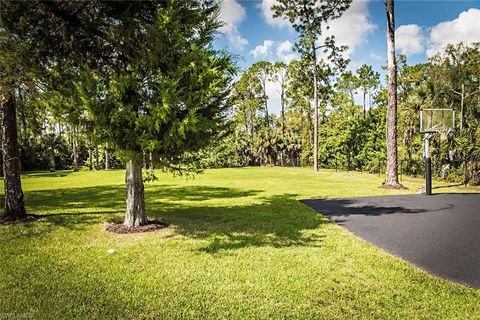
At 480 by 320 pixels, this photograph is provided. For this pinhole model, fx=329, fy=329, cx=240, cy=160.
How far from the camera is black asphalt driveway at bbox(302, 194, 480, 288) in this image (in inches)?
199

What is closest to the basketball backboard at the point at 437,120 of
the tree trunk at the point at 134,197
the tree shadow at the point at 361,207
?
the tree shadow at the point at 361,207

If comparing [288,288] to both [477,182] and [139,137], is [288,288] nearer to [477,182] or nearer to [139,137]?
[139,137]

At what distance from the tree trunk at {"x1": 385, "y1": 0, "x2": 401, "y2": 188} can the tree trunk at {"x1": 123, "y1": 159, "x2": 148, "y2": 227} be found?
11336mm

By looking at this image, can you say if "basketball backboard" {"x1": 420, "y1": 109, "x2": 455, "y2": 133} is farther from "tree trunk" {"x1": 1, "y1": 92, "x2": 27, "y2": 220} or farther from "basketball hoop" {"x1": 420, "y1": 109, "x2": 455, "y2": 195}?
"tree trunk" {"x1": 1, "y1": 92, "x2": 27, "y2": 220}

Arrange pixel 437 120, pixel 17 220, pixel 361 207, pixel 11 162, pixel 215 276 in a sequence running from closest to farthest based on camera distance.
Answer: pixel 215 276
pixel 11 162
pixel 17 220
pixel 361 207
pixel 437 120

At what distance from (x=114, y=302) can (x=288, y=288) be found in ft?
6.91

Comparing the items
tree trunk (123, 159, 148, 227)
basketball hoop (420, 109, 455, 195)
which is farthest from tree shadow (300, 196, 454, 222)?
basketball hoop (420, 109, 455, 195)

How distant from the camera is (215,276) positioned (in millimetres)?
4590

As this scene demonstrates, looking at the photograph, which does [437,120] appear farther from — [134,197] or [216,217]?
[134,197]

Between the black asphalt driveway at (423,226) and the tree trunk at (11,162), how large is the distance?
793 cm

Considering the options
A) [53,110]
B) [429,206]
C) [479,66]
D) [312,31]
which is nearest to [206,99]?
[53,110]

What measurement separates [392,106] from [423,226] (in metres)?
8.94

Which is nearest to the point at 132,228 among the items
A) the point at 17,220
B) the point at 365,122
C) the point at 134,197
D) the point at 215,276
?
the point at 134,197

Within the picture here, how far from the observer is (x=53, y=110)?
6.53 meters
